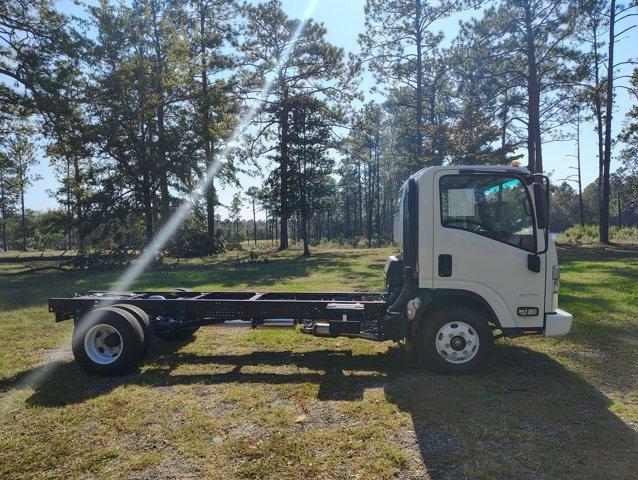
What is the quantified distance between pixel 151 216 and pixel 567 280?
64.8ft

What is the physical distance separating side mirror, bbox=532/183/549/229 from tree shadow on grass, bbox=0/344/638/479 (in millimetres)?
2003

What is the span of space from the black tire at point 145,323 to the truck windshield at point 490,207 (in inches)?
165

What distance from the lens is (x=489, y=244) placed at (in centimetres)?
541

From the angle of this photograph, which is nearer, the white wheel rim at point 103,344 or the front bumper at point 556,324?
the front bumper at point 556,324

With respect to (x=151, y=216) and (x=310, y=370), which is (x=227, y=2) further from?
(x=310, y=370)

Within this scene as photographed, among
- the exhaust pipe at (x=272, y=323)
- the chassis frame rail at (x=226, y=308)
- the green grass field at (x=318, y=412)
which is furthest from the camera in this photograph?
the exhaust pipe at (x=272, y=323)

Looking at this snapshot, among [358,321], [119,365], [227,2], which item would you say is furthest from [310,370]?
[227,2]

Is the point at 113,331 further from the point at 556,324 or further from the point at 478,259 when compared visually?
the point at 556,324

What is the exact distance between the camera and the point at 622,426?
13.8 ft

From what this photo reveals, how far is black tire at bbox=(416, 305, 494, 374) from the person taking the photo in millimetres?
5465

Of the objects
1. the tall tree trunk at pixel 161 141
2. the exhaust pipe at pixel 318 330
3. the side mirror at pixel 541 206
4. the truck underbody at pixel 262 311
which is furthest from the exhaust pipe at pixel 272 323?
the tall tree trunk at pixel 161 141

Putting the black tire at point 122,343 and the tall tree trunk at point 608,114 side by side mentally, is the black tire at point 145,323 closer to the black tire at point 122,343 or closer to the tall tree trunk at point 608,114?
the black tire at point 122,343

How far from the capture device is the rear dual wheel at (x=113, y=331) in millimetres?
5664

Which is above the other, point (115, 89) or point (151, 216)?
point (115, 89)
